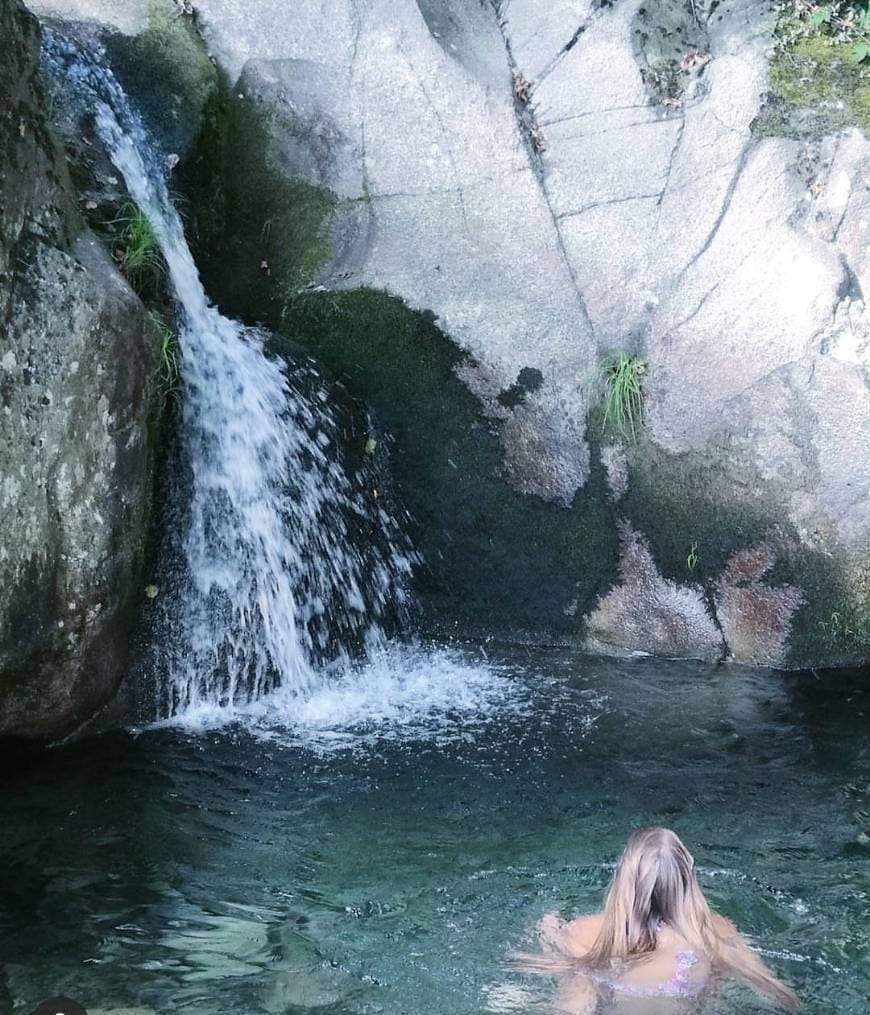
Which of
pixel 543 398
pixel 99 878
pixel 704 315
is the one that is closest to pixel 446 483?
pixel 543 398

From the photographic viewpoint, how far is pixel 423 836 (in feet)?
14.9

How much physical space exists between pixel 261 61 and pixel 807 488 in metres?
3.64

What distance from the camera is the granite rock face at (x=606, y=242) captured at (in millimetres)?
6188

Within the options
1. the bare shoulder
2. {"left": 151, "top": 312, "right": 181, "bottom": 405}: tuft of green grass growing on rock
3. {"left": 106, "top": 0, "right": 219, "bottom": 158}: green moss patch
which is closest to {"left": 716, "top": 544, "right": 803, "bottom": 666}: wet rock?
the bare shoulder

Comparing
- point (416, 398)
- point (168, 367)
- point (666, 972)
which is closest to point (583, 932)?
point (666, 972)

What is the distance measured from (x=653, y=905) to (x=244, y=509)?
10.5 ft

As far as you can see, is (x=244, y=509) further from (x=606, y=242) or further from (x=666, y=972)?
(x=666, y=972)

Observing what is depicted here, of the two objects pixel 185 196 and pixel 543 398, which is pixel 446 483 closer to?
pixel 543 398

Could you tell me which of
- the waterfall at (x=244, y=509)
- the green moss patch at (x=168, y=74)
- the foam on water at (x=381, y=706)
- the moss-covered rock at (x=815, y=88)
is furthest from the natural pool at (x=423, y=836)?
the green moss patch at (x=168, y=74)

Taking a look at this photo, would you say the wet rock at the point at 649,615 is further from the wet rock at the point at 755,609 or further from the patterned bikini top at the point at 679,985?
the patterned bikini top at the point at 679,985

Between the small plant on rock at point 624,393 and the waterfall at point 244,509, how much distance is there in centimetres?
140

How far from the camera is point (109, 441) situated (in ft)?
16.0

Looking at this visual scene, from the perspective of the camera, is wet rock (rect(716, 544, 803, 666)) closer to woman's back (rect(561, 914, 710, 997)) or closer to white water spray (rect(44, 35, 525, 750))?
white water spray (rect(44, 35, 525, 750))

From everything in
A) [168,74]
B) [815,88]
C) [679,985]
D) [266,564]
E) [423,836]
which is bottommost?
[679,985]
